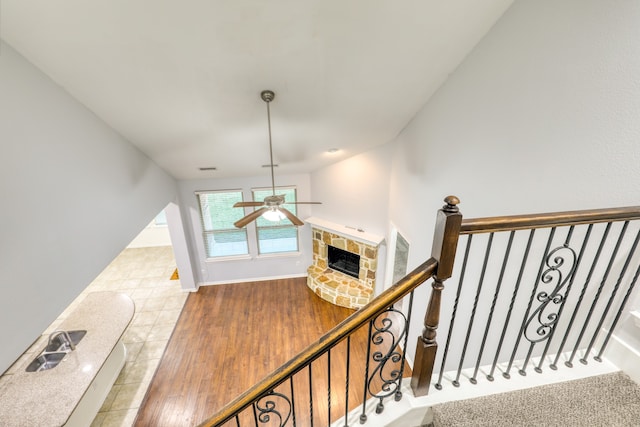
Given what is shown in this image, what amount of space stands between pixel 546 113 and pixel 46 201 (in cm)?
347

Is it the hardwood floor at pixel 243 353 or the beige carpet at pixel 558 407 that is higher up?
the beige carpet at pixel 558 407

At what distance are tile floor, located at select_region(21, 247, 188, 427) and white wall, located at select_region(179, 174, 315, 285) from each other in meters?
0.78

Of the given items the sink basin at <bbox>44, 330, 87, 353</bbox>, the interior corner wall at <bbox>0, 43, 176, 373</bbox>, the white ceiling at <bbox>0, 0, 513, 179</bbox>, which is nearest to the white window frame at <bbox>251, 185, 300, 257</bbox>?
the white ceiling at <bbox>0, 0, 513, 179</bbox>

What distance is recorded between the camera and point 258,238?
6113mm

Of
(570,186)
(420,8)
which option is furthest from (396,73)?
(570,186)

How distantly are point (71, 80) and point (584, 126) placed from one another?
3.51m

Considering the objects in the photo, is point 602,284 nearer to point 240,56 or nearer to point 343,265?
point 240,56

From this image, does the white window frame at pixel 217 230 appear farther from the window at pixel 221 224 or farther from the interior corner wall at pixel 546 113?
the interior corner wall at pixel 546 113

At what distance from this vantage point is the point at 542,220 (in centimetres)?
109

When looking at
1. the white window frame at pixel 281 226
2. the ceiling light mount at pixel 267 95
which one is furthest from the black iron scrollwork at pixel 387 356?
the white window frame at pixel 281 226

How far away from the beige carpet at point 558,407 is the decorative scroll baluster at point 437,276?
0.18 m

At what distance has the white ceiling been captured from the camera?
1.66 m

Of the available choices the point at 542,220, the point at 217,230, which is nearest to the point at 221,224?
the point at 217,230

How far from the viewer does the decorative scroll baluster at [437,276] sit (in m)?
1.03
